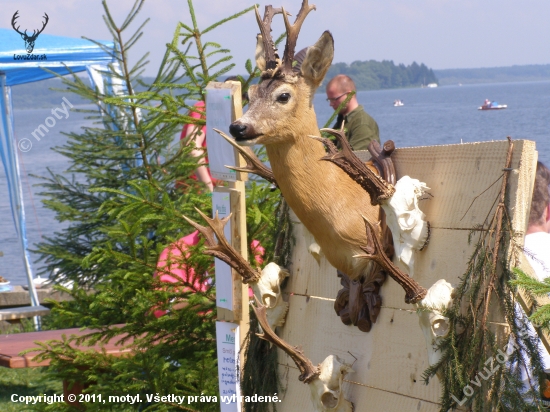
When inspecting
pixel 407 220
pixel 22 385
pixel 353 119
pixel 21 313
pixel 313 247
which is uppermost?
pixel 353 119

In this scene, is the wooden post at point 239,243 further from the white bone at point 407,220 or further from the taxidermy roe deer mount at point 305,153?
the white bone at point 407,220

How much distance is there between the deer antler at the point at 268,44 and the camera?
2322 mm

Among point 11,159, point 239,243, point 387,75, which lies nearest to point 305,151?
point 239,243

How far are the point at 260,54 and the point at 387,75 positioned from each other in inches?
1730

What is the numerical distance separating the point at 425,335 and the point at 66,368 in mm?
2786

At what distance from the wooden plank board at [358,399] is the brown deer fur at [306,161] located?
432 mm

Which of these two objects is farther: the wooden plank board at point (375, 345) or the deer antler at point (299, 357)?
the deer antler at point (299, 357)

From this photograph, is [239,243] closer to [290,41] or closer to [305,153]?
[305,153]

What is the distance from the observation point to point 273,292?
110 inches

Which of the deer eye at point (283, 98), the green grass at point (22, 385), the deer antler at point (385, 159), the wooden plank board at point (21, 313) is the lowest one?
the green grass at point (22, 385)

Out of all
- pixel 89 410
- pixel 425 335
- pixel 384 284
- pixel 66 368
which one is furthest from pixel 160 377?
pixel 425 335

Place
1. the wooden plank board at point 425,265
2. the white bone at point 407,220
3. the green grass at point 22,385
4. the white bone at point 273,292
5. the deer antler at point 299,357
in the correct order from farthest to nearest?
the green grass at point 22,385, the white bone at point 273,292, the deer antler at point 299,357, the white bone at point 407,220, the wooden plank board at point 425,265

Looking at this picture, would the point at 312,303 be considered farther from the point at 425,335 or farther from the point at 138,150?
the point at 138,150

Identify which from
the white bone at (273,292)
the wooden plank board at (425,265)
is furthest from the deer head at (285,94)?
the white bone at (273,292)
